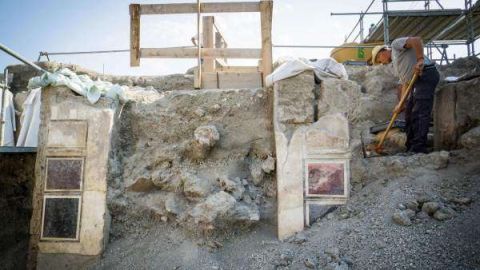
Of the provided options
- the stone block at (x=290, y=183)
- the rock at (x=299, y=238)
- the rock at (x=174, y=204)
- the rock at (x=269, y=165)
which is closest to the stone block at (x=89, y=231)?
the rock at (x=174, y=204)

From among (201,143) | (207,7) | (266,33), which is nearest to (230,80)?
(266,33)

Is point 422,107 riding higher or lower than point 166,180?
higher

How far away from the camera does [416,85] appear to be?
12.6 feet

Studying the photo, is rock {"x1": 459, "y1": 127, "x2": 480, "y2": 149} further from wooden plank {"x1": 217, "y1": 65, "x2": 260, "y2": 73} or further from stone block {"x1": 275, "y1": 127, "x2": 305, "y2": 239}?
wooden plank {"x1": 217, "y1": 65, "x2": 260, "y2": 73}

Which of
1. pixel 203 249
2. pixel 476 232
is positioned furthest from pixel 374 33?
pixel 203 249

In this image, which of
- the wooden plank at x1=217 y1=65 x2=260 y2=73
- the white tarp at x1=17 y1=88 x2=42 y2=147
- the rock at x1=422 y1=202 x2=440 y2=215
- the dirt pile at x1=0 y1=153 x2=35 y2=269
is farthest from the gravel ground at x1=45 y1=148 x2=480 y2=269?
the wooden plank at x1=217 y1=65 x2=260 y2=73

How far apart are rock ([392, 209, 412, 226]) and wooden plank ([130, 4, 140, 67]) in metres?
4.09

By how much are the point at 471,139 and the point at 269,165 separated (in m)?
2.21

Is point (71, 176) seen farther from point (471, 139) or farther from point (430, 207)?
point (471, 139)

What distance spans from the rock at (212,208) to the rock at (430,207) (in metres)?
1.84

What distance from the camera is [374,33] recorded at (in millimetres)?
8539

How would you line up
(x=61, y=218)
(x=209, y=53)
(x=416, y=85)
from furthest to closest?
(x=209, y=53) → (x=416, y=85) → (x=61, y=218)

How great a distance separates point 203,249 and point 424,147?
2.88 meters

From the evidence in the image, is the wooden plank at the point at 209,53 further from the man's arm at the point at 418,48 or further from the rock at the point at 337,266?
the rock at the point at 337,266
